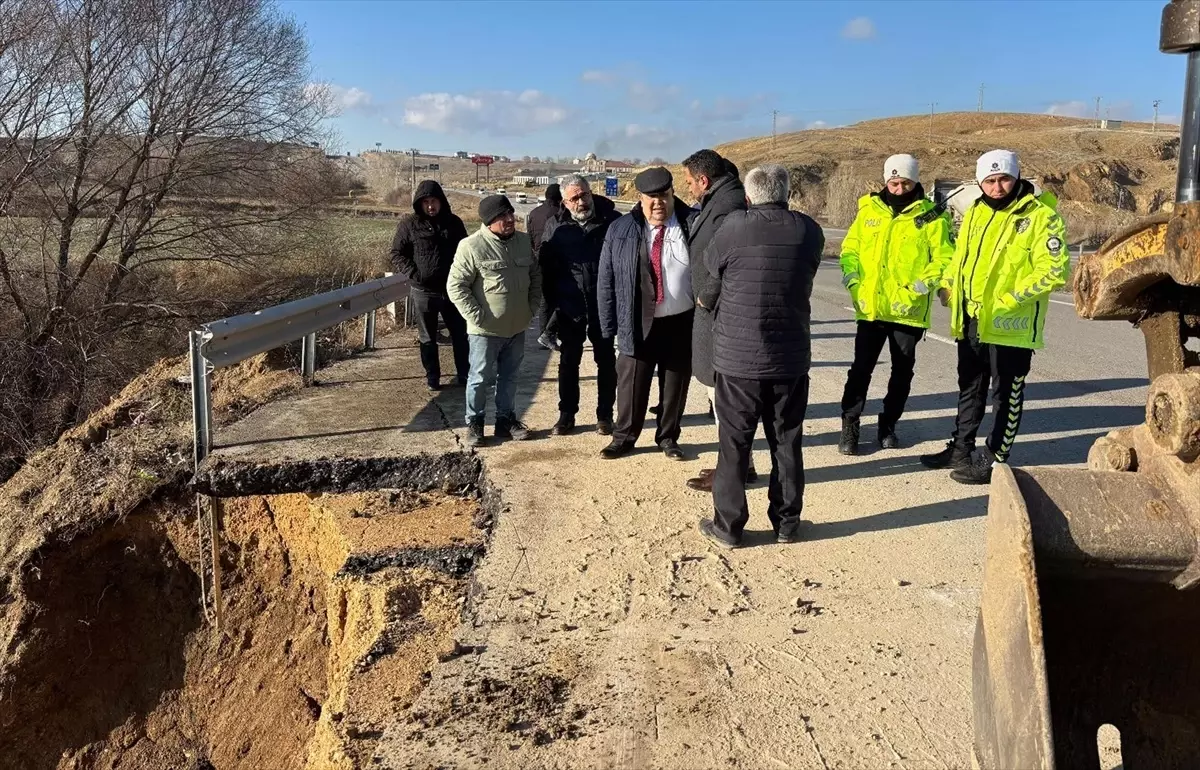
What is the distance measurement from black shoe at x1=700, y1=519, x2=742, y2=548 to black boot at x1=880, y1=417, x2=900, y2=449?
217 cm

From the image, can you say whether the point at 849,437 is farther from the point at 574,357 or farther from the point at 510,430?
the point at 510,430

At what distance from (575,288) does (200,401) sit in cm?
266

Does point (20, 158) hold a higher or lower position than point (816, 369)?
higher

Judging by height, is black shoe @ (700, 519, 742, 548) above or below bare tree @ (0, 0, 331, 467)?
below

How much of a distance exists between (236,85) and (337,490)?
41.1 ft


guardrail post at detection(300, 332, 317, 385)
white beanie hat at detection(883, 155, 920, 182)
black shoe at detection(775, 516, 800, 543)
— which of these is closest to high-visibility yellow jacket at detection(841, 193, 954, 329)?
white beanie hat at detection(883, 155, 920, 182)

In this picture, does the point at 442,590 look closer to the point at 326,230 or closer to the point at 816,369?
the point at 816,369

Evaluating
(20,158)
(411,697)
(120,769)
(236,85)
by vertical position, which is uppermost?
(236,85)

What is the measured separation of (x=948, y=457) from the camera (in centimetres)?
573

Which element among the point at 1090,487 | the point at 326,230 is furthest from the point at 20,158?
the point at 1090,487

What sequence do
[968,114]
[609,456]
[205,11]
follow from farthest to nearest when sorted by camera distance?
[968,114] < [205,11] < [609,456]

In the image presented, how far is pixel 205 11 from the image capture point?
1451 centimetres

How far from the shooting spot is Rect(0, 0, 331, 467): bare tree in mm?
11633

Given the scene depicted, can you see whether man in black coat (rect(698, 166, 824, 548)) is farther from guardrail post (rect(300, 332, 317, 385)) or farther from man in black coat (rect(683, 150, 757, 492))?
guardrail post (rect(300, 332, 317, 385))
